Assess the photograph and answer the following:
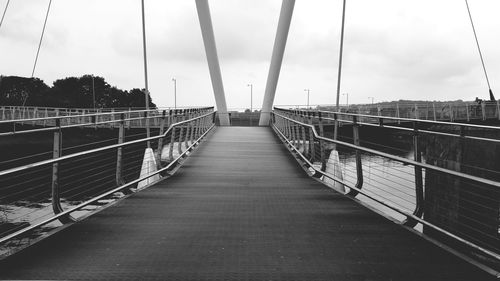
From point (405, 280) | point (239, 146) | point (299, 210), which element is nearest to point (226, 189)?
point (299, 210)

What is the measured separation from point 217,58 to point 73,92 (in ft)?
245

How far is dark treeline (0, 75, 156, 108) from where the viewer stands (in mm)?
90775

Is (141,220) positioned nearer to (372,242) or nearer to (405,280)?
A: (372,242)

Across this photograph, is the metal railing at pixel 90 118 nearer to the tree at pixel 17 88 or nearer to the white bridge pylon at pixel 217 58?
the white bridge pylon at pixel 217 58

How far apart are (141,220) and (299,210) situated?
1.82 meters

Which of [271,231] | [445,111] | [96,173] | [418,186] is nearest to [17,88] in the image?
[445,111]

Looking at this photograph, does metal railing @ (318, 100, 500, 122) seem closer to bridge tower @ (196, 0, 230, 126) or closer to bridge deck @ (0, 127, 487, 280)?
bridge tower @ (196, 0, 230, 126)

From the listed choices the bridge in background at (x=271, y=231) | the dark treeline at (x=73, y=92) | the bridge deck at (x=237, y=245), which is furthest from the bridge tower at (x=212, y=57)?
the dark treeline at (x=73, y=92)

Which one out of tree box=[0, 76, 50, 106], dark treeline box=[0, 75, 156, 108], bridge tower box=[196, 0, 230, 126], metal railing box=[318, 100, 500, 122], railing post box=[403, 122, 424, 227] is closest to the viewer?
railing post box=[403, 122, 424, 227]

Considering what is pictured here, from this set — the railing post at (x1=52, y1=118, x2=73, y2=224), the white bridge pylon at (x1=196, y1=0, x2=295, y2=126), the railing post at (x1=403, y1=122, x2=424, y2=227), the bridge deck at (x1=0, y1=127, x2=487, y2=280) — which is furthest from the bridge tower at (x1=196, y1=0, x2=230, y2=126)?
the railing post at (x1=403, y1=122, x2=424, y2=227)

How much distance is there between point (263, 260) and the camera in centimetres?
380

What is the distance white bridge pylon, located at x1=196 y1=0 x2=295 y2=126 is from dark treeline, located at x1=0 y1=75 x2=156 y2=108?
64.4 meters

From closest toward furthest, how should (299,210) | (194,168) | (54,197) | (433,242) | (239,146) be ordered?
(433,242)
(54,197)
(299,210)
(194,168)
(239,146)

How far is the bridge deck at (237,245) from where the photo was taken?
353cm
